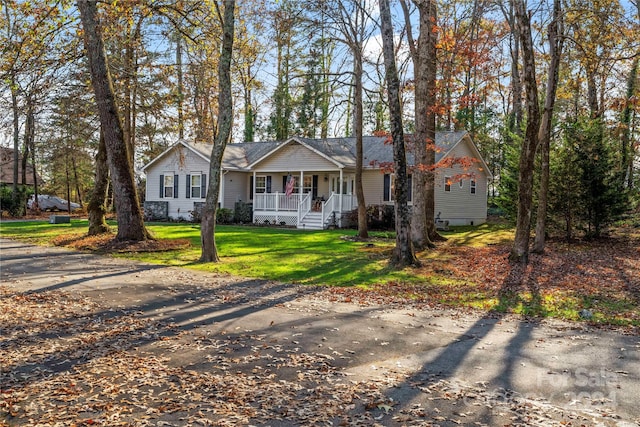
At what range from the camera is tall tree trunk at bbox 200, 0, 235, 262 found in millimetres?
12625

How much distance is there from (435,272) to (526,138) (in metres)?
4.06

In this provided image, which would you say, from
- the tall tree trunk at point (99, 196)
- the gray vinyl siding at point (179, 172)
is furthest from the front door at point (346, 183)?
the tall tree trunk at point (99, 196)

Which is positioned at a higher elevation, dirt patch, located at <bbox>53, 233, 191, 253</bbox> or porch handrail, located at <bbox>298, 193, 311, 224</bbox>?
A: porch handrail, located at <bbox>298, 193, 311, 224</bbox>

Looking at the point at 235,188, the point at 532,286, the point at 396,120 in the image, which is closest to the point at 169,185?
the point at 235,188

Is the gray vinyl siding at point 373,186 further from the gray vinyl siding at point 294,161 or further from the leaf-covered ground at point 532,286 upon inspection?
the leaf-covered ground at point 532,286

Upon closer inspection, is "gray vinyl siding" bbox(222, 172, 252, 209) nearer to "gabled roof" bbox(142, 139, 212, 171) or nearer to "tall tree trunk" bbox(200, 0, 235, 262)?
"gabled roof" bbox(142, 139, 212, 171)

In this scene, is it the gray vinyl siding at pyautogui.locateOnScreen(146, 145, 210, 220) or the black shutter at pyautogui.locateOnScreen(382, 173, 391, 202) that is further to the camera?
the gray vinyl siding at pyautogui.locateOnScreen(146, 145, 210, 220)

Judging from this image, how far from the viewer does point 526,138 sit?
40.7 ft

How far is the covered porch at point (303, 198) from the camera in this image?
25.6m

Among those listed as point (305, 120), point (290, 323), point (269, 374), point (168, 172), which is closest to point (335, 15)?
point (305, 120)

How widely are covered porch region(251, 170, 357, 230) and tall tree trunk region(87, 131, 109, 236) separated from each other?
1033 centimetres

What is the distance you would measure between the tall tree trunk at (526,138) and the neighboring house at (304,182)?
35.3 feet

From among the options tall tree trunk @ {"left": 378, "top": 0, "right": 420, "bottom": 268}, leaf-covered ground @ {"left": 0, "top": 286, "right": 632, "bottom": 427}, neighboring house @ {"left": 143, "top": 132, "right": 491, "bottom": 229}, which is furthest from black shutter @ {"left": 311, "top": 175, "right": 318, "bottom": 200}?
leaf-covered ground @ {"left": 0, "top": 286, "right": 632, "bottom": 427}

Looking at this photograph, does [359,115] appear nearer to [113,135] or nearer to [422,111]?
[422,111]
